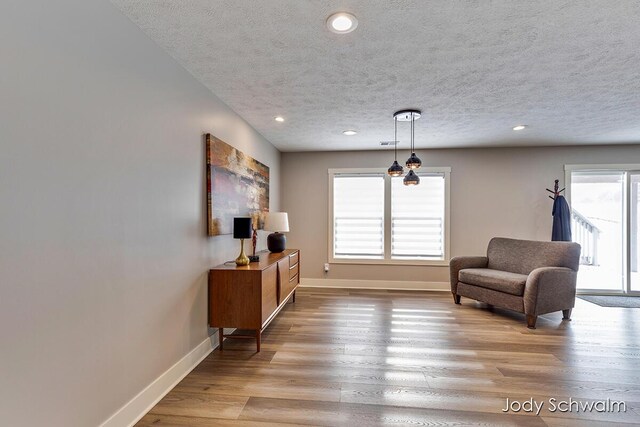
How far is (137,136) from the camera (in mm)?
1831

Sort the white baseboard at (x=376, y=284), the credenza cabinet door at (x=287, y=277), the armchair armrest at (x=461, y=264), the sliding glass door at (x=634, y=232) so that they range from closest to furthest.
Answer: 1. the credenza cabinet door at (x=287, y=277)
2. the armchair armrest at (x=461, y=264)
3. the sliding glass door at (x=634, y=232)
4. the white baseboard at (x=376, y=284)

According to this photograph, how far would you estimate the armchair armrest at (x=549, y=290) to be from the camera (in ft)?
10.9

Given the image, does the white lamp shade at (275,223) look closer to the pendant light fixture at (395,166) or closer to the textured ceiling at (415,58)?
the textured ceiling at (415,58)

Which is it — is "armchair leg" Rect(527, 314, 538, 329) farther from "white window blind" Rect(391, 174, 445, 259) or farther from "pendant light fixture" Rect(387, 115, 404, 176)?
"pendant light fixture" Rect(387, 115, 404, 176)

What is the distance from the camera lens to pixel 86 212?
1481 mm

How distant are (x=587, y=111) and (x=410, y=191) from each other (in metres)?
2.45

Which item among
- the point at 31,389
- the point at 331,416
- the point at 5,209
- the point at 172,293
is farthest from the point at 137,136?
the point at 331,416

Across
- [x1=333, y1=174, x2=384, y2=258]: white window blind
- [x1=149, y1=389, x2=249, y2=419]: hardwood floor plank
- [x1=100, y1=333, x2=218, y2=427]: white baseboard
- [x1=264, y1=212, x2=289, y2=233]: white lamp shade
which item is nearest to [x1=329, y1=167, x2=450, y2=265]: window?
[x1=333, y1=174, x2=384, y2=258]: white window blind

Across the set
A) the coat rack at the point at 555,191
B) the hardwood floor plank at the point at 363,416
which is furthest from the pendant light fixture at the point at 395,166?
the coat rack at the point at 555,191

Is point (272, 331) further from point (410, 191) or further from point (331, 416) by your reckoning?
point (410, 191)

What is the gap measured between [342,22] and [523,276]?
3.69 meters

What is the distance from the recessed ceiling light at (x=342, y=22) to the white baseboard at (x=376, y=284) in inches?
162

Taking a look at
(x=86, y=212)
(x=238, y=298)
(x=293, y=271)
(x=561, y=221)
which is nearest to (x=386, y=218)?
(x=293, y=271)

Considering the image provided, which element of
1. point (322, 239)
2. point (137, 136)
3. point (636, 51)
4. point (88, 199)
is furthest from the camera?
point (322, 239)
